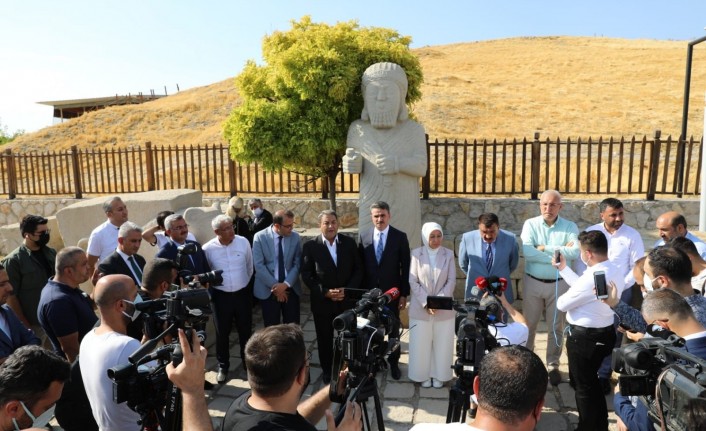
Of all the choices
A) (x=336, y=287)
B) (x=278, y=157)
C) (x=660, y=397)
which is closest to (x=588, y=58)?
(x=278, y=157)

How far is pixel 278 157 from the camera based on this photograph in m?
8.13

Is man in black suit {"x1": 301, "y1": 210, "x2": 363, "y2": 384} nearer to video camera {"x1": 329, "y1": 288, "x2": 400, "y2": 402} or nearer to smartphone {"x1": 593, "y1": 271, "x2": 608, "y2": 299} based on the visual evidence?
video camera {"x1": 329, "y1": 288, "x2": 400, "y2": 402}

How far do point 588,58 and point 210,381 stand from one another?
35.1 meters

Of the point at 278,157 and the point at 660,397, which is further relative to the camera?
the point at 278,157

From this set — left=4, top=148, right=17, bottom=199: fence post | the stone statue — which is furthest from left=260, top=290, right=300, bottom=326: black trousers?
left=4, top=148, right=17, bottom=199: fence post

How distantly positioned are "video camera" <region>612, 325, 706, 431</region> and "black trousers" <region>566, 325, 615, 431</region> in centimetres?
131

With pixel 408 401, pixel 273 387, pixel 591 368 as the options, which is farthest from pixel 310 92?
pixel 273 387

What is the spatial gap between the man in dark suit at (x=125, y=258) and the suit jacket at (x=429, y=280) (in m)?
2.67

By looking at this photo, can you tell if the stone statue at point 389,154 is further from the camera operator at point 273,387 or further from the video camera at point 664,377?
the camera operator at point 273,387

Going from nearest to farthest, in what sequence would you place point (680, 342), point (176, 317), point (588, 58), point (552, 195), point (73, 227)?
point (680, 342)
point (176, 317)
point (552, 195)
point (73, 227)
point (588, 58)

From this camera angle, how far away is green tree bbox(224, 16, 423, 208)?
→ 7777 mm

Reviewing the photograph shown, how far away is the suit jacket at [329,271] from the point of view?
514 cm

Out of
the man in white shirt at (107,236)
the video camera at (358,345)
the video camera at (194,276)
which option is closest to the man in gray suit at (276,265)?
the video camera at (194,276)

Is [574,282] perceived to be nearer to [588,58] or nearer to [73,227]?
[73,227]
